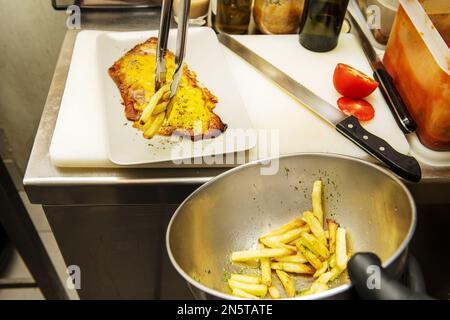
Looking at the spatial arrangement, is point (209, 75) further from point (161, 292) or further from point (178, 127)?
point (161, 292)

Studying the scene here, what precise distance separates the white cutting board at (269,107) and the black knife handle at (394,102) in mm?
12

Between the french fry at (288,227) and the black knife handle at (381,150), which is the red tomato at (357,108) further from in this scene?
the french fry at (288,227)

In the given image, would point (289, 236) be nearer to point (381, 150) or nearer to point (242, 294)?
point (242, 294)

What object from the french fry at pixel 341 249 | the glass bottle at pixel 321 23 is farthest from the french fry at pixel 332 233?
the glass bottle at pixel 321 23

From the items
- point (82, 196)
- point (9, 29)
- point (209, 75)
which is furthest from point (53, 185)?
point (9, 29)

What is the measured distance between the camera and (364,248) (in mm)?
779

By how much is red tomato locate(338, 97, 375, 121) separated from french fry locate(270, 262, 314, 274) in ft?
1.12

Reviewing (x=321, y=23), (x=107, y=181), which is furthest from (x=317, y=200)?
(x=321, y=23)

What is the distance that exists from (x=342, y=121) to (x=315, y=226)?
23 cm

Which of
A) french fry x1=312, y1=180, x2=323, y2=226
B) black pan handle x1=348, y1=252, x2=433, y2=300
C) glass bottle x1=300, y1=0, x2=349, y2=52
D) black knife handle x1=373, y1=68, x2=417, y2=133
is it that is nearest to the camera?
black pan handle x1=348, y1=252, x2=433, y2=300

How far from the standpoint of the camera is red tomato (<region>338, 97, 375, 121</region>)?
94 cm

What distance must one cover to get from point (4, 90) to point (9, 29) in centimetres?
23

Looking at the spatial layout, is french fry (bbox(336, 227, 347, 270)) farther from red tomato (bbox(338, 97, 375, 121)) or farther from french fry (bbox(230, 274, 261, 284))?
red tomato (bbox(338, 97, 375, 121))

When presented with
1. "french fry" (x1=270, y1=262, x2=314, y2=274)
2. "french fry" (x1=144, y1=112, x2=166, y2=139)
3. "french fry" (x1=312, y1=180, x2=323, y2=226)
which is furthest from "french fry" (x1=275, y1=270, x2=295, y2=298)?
"french fry" (x1=144, y1=112, x2=166, y2=139)
